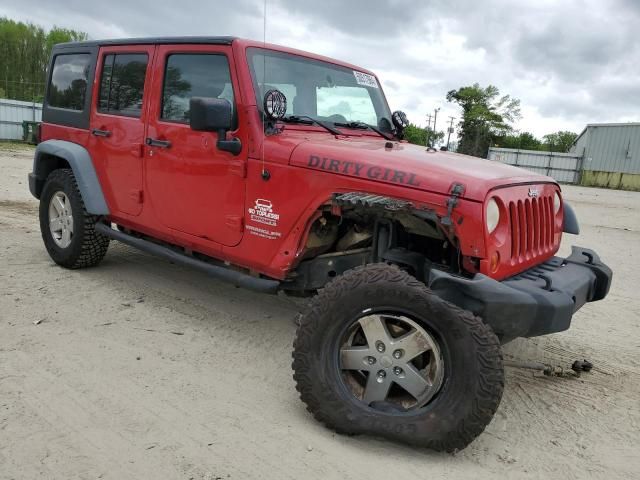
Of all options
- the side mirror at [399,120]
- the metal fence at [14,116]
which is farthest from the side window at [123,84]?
the metal fence at [14,116]

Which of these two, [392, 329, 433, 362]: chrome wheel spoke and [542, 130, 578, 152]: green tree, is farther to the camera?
[542, 130, 578, 152]: green tree

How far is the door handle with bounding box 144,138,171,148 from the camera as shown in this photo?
4109mm

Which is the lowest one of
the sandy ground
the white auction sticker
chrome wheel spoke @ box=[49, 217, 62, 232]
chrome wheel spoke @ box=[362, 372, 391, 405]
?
the sandy ground

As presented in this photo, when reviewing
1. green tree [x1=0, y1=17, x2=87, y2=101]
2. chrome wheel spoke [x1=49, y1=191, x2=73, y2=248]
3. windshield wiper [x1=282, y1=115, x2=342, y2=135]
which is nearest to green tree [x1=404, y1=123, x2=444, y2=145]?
windshield wiper [x1=282, y1=115, x2=342, y2=135]

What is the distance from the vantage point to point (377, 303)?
2.76 m

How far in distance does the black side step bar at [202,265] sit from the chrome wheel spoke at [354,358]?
0.85 metres

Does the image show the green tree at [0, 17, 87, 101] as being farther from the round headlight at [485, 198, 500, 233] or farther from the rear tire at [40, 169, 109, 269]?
the round headlight at [485, 198, 500, 233]

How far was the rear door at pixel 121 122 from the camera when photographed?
443 cm

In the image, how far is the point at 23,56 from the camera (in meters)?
44.3

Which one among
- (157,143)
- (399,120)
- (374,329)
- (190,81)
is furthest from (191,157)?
(374,329)

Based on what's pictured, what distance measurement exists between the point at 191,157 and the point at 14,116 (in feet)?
92.5

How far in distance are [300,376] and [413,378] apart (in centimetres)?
61

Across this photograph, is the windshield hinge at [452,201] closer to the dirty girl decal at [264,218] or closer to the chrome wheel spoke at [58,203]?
the dirty girl decal at [264,218]

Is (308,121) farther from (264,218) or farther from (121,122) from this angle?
(121,122)
